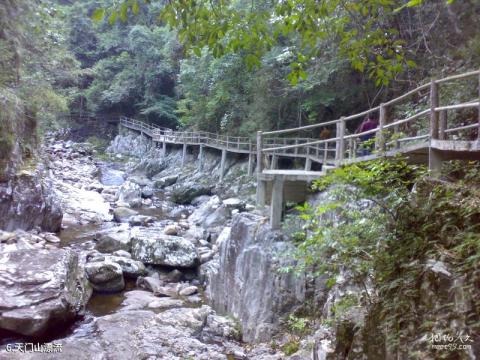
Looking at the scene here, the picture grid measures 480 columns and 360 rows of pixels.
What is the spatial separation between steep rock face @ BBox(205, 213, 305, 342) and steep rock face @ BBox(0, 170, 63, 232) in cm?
637

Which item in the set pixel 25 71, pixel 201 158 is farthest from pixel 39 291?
pixel 201 158

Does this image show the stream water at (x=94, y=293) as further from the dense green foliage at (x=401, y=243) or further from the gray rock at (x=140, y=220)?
the dense green foliage at (x=401, y=243)

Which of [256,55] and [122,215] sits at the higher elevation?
[256,55]

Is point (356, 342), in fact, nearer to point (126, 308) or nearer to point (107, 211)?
point (126, 308)

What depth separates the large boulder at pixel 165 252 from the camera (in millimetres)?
9312

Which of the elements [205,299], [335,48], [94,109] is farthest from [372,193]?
[94,109]

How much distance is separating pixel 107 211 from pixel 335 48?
10559 millimetres

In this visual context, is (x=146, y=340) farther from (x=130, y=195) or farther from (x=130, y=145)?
(x=130, y=145)

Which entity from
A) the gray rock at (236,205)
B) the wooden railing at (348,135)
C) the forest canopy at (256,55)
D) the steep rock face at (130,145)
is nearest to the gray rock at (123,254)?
the gray rock at (236,205)

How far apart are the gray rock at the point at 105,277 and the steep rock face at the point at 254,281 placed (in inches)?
85.2

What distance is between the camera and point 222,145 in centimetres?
1900

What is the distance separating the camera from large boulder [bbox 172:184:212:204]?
703 inches

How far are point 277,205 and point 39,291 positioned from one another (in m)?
3.94

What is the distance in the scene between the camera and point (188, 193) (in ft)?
59.0
